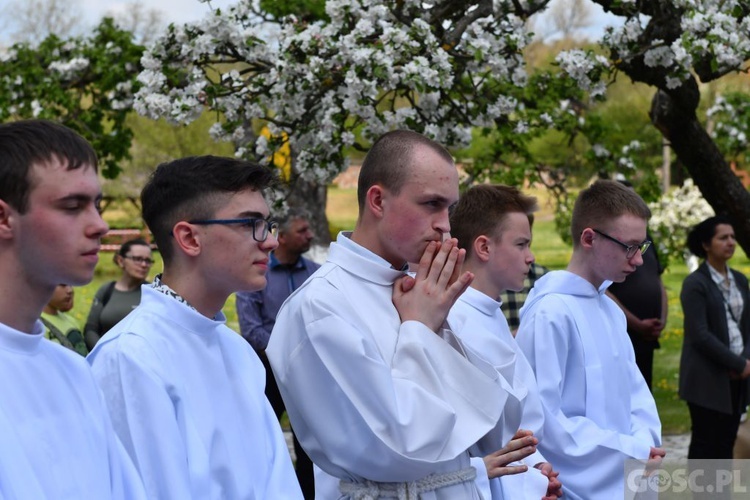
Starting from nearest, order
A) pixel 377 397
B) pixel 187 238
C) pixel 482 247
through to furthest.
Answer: pixel 377 397 → pixel 187 238 → pixel 482 247

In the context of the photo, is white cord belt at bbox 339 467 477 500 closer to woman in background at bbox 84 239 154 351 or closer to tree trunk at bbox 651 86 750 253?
woman in background at bbox 84 239 154 351

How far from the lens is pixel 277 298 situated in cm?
862

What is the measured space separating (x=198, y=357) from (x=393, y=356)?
644 millimetres

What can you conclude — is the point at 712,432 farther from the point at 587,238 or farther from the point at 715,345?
the point at 587,238

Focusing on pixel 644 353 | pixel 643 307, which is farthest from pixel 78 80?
pixel 644 353

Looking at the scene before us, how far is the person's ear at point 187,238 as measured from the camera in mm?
3705

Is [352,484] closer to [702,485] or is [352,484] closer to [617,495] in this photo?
[617,495]

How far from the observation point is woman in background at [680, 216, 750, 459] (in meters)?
8.65

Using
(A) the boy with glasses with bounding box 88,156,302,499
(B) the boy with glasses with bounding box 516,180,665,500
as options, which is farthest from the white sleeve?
(B) the boy with glasses with bounding box 516,180,665,500

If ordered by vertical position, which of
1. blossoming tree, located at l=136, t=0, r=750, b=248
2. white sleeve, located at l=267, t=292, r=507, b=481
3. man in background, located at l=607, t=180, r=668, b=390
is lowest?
white sleeve, located at l=267, t=292, r=507, b=481

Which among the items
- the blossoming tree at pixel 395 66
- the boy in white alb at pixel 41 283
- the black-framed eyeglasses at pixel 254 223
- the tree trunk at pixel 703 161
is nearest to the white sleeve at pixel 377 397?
the black-framed eyeglasses at pixel 254 223

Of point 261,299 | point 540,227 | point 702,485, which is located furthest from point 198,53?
point 540,227

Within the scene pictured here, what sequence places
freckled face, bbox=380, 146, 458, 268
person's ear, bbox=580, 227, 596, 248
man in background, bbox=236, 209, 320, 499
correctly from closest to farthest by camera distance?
freckled face, bbox=380, 146, 458, 268, person's ear, bbox=580, 227, 596, 248, man in background, bbox=236, 209, 320, 499

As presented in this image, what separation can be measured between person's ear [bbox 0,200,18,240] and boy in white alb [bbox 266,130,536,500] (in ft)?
4.01
